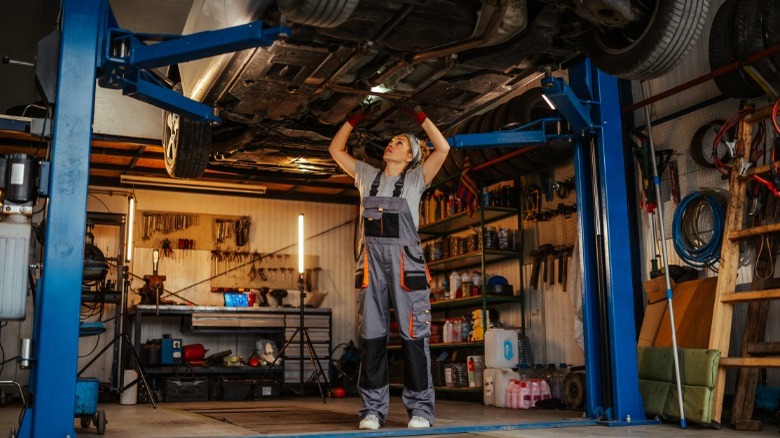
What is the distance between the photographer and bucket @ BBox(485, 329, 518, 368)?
636 cm

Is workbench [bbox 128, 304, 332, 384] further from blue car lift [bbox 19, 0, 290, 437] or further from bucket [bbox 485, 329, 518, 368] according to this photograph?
blue car lift [bbox 19, 0, 290, 437]

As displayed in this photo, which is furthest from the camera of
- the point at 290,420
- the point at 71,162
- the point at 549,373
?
the point at 549,373

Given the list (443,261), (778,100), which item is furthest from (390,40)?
(443,261)

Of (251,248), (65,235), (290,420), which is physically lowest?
(290,420)

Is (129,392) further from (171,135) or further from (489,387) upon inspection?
(489,387)

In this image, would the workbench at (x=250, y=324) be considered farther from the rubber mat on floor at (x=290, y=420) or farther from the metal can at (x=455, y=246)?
the rubber mat on floor at (x=290, y=420)

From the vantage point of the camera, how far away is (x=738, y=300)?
4.06 m

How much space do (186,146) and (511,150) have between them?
277cm

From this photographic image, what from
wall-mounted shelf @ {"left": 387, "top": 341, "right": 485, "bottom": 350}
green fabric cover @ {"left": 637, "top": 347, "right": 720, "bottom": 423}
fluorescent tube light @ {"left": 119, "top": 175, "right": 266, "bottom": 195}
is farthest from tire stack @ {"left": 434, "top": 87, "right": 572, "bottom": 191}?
fluorescent tube light @ {"left": 119, "top": 175, "right": 266, "bottom": 195}

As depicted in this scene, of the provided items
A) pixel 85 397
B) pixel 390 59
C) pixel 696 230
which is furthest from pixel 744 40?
pixel 85 397

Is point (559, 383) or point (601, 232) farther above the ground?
point (601, 232)

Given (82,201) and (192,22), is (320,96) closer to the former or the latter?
(192,22)

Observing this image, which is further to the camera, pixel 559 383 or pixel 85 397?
pixel 559 383

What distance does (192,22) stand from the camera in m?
4.41
